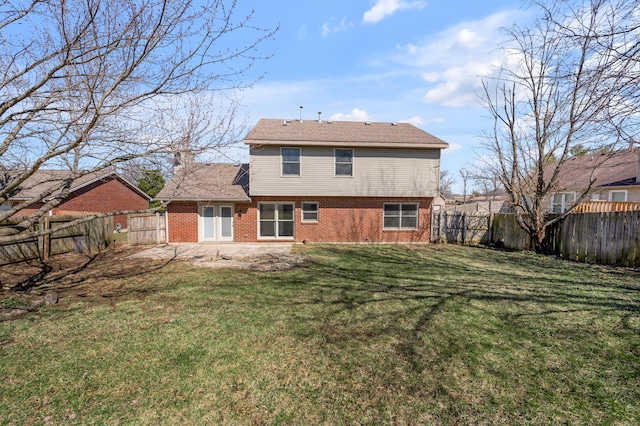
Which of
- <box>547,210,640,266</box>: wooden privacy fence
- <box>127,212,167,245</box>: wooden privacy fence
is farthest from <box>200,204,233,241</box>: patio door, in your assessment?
<box>547,210,640,266</box>: wooden privacy fence

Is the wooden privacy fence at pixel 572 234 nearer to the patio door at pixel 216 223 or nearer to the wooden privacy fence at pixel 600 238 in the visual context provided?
the wooden privacy fence at pixel 600 238

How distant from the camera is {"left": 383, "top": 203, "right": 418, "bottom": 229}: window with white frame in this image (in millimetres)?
14461

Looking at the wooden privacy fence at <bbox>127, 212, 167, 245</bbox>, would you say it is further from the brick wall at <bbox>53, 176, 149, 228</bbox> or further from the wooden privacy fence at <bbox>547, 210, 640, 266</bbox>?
the wooden privacy fence at <bbox>547, 210, 640, 266</bbox>

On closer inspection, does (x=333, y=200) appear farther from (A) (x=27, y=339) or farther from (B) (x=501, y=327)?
(A) (x=27, y=339)

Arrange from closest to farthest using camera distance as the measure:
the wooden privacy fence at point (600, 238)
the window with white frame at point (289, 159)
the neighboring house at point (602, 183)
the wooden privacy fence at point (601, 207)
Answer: the wooden privacy fence at point (600, 238) → the wooden privacy fence at point (601, 207) → the window with white frame at point (289, 159) → the neighboring house at point (602, 183)

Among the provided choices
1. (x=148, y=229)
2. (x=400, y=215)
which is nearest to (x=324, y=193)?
(x=400, y=215)

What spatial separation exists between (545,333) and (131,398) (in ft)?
17.1

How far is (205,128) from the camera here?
222 inches

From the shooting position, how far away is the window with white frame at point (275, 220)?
46.2 feet

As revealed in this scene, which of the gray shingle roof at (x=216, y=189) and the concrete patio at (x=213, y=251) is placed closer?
the concrete patio at (x=213, y=251)

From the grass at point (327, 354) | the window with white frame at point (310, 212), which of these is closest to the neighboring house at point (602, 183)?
the window with white frame at point (310, 212)

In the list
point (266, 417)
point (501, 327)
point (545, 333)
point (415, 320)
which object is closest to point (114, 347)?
point (266, 417)

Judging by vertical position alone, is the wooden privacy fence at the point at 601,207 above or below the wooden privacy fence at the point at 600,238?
above

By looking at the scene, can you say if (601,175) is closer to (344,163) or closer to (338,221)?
(344,163)
